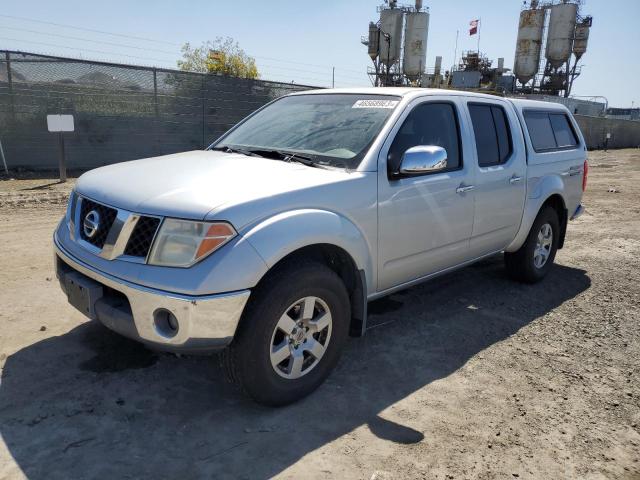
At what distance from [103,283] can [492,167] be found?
325 cm

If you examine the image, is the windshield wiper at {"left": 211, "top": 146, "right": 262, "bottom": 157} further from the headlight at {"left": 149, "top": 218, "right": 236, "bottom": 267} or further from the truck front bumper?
the truck front bumper

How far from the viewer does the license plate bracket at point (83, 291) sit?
2771 mm

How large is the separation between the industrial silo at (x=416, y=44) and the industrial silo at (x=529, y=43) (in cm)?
1063

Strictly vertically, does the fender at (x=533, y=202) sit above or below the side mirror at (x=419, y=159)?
below

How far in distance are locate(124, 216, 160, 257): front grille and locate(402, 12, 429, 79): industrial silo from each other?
186ft

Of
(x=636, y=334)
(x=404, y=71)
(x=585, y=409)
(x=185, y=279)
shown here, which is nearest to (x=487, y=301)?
(x=636, y=334)

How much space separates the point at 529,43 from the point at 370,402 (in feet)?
203

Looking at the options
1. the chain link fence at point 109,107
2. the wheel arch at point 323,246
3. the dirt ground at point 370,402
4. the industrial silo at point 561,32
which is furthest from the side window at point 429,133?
the industrial silo at point 561,32

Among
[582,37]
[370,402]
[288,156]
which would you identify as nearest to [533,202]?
[288,156]

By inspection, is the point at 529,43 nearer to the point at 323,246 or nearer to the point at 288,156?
the point at 288,156

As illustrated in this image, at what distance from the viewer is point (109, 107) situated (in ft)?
39.0

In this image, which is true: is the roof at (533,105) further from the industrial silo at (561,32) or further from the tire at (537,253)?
the industrial silo at (561,32)

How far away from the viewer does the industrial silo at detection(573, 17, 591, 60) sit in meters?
53.7

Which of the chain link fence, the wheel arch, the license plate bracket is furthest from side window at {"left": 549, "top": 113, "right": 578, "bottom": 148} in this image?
the chain link fence
